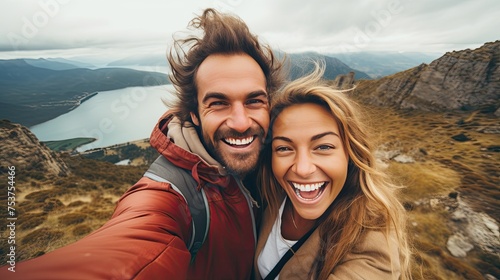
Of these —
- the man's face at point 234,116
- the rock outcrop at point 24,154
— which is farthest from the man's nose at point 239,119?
the rock outcrop at point 24,154

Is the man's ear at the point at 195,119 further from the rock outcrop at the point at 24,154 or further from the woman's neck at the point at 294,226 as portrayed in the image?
the rock outcrop at the point at 24,154

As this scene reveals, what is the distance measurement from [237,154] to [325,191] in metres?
1.23

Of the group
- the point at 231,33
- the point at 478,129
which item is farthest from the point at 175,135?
the point at 478,129

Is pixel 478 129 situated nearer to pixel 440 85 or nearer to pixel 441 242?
pixel 440 85

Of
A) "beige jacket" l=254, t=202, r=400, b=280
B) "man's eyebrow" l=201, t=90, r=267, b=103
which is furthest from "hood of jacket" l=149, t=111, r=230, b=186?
"beige jacket" l=254, t=202, r=400, b=280

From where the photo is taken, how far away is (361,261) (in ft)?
7.07

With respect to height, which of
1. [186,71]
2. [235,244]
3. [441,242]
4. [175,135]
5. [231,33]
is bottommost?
[441,242]

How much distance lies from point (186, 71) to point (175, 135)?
152 centimetres

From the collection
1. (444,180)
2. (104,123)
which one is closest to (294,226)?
(444,180)

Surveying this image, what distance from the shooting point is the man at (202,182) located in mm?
1408

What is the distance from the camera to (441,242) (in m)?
10.2

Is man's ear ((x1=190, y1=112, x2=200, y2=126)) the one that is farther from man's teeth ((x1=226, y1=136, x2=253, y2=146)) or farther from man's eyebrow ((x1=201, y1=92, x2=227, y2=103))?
man's teeth ((x1=226, y1=136, x2=253, y2=146))

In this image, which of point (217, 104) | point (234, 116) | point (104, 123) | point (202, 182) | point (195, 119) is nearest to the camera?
point (202, 182)

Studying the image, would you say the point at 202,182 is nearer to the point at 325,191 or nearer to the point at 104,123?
the point at 325,191
